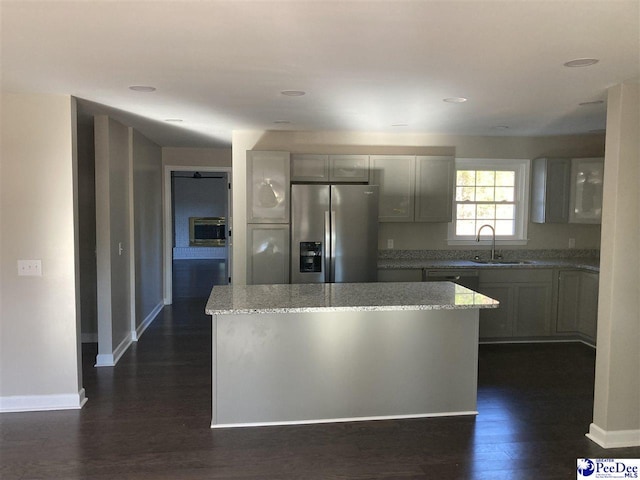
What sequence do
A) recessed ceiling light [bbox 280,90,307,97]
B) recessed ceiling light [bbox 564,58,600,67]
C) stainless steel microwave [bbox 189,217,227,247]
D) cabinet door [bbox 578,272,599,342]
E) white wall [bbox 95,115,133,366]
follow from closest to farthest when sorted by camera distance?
recessed ceiling light [bbox 564,58,600,67] → recessed ceiling light [bbox 280,90,307,97] → white wall [bbox 95,115,133,366] → cabinet door [bbox 578,272,599,342] → stainless steel microwave [bbox 189,217,227,247]

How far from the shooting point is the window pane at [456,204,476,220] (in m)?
5.76

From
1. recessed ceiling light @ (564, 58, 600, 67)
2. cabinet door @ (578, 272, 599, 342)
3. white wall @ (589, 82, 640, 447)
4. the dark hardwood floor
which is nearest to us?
recessed ceiling light @ (564, 58, 600, 67)

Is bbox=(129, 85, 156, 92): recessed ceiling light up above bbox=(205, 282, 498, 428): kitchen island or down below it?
above

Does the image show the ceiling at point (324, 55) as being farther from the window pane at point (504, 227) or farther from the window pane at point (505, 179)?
the window pane at point (504, 227)

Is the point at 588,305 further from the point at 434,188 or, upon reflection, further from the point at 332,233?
the point at 332,233

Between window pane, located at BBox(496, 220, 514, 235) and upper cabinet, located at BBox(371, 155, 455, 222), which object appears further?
window pane, located at BBox(496, 220, 514, 235)

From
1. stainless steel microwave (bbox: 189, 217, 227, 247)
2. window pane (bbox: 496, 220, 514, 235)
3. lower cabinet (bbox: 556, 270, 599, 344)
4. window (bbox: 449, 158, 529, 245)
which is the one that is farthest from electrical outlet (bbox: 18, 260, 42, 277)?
stainless steel microwave (bbox: 189, 217, 227, 247)

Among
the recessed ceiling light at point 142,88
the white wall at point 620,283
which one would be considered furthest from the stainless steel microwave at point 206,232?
the white wall at point 620,283

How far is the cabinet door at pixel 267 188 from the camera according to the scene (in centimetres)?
487

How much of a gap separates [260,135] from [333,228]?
1.33 meters

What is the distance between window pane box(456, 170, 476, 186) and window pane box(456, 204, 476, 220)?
0.26 m

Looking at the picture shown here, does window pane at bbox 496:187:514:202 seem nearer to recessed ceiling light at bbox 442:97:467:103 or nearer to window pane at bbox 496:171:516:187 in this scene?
window pane at bbox 496:171:516:187

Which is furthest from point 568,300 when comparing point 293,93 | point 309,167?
point 293,93

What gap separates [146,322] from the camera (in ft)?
19.4
